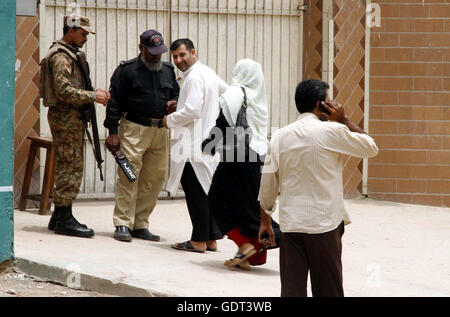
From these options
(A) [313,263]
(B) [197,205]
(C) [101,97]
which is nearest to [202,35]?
(C) [101,97]

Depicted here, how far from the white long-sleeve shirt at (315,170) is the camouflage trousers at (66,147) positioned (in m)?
3.15

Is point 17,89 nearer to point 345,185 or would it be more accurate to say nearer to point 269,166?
point 345,185

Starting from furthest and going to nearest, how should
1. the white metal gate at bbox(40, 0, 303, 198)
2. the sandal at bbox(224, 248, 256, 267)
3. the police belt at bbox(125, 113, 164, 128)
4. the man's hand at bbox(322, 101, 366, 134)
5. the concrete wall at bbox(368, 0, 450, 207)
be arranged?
the concrete wall at bbox(368, 0, 450, 207), the white metal gate at bbox(40, 0, 303, 198), the police belt at bbox(125, 113, 164, 128), the sandal at bbox(224, 248, 256, 267), the man's hand at bbox(322, 101, 366, 134)

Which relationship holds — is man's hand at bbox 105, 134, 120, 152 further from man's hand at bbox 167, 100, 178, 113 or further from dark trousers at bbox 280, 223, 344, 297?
dark trousers at bbox 280, 223, 344, 297

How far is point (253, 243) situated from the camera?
21.7ft

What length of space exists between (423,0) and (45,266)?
614 centimetres

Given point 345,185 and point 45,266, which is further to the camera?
point 345,185

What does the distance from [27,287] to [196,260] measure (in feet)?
4.77

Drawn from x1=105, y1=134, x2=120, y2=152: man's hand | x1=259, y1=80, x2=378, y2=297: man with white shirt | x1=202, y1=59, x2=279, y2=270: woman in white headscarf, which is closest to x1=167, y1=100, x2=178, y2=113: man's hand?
x1=105, y1=134, x2=120, y2=152: man's hand

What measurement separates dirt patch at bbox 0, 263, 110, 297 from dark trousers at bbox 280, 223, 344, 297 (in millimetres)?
1673

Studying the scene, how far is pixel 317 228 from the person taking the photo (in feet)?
15.2

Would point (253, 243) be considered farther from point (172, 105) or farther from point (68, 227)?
point (68, 227)

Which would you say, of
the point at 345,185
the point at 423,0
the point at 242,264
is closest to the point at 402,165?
the point at 345,185

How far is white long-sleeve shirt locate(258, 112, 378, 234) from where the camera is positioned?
4676 millimetres
